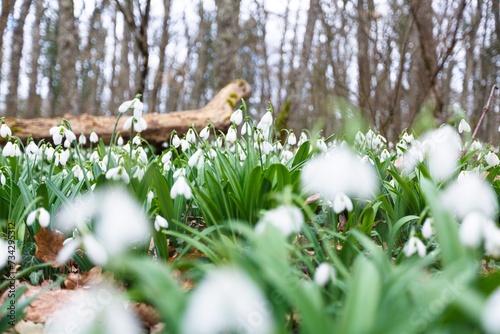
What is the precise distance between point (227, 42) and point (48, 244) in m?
5.35

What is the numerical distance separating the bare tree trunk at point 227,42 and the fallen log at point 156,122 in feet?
1.88

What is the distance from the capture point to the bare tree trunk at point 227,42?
678 cm

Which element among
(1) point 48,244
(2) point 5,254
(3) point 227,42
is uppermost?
(3) point 227,42

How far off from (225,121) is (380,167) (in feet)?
11.2

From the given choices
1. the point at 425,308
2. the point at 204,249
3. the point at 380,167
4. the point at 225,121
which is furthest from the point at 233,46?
the point at 425,308

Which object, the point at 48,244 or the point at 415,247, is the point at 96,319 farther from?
the point at 48,244

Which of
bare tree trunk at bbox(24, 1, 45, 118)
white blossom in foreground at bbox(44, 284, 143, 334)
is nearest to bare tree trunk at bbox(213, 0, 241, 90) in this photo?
white blossom in foreground at bbox(44, 284, 143, 334)

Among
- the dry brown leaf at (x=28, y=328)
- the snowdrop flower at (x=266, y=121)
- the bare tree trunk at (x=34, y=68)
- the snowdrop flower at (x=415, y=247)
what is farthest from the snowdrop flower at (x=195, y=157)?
the bare tree trunk at (x=34, y=68)

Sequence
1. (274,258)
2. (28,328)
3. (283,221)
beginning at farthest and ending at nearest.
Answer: (28,328)
(283,221)
(274,258)

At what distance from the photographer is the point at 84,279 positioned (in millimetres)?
1873

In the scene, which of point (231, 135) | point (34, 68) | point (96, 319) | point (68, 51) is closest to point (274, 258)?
point (96, 319)

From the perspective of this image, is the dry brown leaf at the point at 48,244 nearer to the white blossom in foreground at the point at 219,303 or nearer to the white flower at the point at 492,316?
the white blossom in foreground at the point at 219,303

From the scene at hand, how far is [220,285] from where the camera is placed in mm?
854

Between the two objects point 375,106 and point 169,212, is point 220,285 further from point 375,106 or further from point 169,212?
point 375,106
